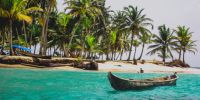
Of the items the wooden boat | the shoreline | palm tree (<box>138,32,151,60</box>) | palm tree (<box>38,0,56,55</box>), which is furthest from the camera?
palm tree (<box>138,32,151,60</box>)

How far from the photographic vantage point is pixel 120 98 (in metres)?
20.0

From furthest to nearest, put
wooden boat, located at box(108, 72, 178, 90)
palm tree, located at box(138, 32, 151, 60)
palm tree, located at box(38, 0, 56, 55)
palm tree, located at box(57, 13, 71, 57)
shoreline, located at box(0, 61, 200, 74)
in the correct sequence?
palm tree, located at box(138, 32, 151, 60) < palm tree, located at box(57, 13, 71, 57) < palm tree, located at box(38, 0, 56, 55) < shoreline, located at box(0, 61, 200, 74) < wooden boat, located at box(108, 72, 178, 90)

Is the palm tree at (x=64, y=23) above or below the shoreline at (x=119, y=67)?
above

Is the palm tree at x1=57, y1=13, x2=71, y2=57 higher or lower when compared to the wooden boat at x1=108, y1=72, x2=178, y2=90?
higher

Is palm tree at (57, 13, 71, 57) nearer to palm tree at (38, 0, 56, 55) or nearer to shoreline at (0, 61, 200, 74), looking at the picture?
palm tree at (38, 0, 56, 55)

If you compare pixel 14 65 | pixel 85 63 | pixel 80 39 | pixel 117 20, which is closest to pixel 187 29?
pixel 117 20

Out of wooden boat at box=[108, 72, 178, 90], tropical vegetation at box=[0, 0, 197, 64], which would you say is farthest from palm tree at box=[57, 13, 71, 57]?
wooden boat at box=[108, 72, 178, 90]

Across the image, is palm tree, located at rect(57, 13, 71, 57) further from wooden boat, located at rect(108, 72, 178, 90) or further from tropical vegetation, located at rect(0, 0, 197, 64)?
wooden boat, located at rect(108, 72, 178, 90)

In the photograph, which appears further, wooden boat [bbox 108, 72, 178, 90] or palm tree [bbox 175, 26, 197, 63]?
palm tree [bbox 175, 26, 197, 63]

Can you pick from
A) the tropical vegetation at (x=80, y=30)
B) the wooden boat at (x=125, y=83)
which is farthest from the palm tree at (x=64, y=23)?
the wooden boat at (x=125, y=83)

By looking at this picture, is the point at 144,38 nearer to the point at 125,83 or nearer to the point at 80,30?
the point at 80,30

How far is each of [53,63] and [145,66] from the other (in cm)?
2033

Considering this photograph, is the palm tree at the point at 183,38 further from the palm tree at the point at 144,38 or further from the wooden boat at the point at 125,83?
the wooden boat at the point at 125,83

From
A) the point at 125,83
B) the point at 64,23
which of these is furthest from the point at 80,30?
the point at 125,83
